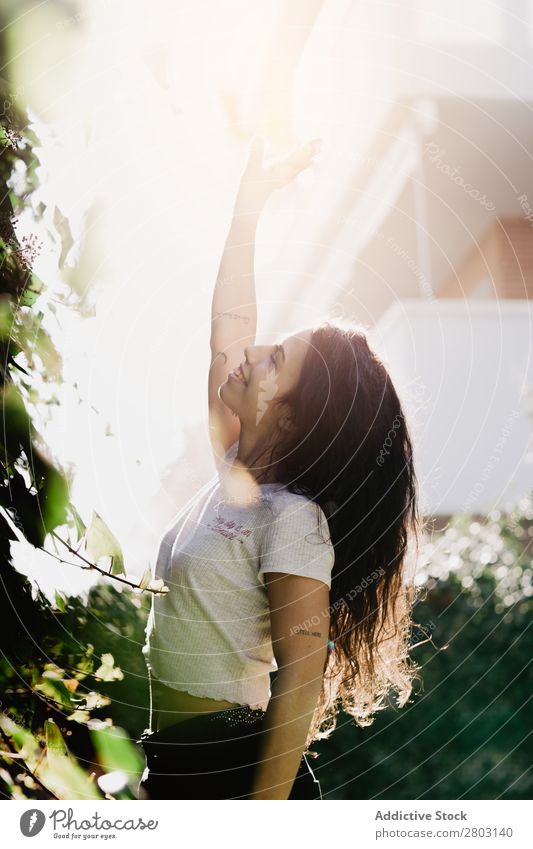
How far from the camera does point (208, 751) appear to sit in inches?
42.5

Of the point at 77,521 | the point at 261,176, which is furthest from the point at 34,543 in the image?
the point at 261,176

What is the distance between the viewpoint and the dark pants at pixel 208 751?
1.08 m

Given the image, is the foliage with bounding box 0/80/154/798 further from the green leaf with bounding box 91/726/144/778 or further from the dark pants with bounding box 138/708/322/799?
the dark pants with bounding box 138/708/322/799

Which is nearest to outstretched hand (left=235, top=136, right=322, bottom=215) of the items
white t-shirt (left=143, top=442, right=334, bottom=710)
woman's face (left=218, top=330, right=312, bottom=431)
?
woman's face (left=218, top=330, right=312, bottom=431)

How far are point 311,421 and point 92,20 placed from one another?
2.17 feet

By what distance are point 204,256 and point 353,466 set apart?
608 millimetres

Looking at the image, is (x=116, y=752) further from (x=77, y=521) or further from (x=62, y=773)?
(x=77, y=521)

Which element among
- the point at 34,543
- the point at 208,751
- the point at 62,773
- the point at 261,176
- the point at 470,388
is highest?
the point at 261,176

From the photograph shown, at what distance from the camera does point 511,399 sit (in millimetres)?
2951

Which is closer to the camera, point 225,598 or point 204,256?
point 225,598

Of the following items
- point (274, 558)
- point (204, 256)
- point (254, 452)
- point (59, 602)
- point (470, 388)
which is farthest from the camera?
point (470, 388)

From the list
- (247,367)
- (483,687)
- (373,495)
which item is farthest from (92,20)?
(483,687)

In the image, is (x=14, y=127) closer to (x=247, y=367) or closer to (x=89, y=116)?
(x=89, y=116)

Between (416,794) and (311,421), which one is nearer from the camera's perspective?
(311,421)
